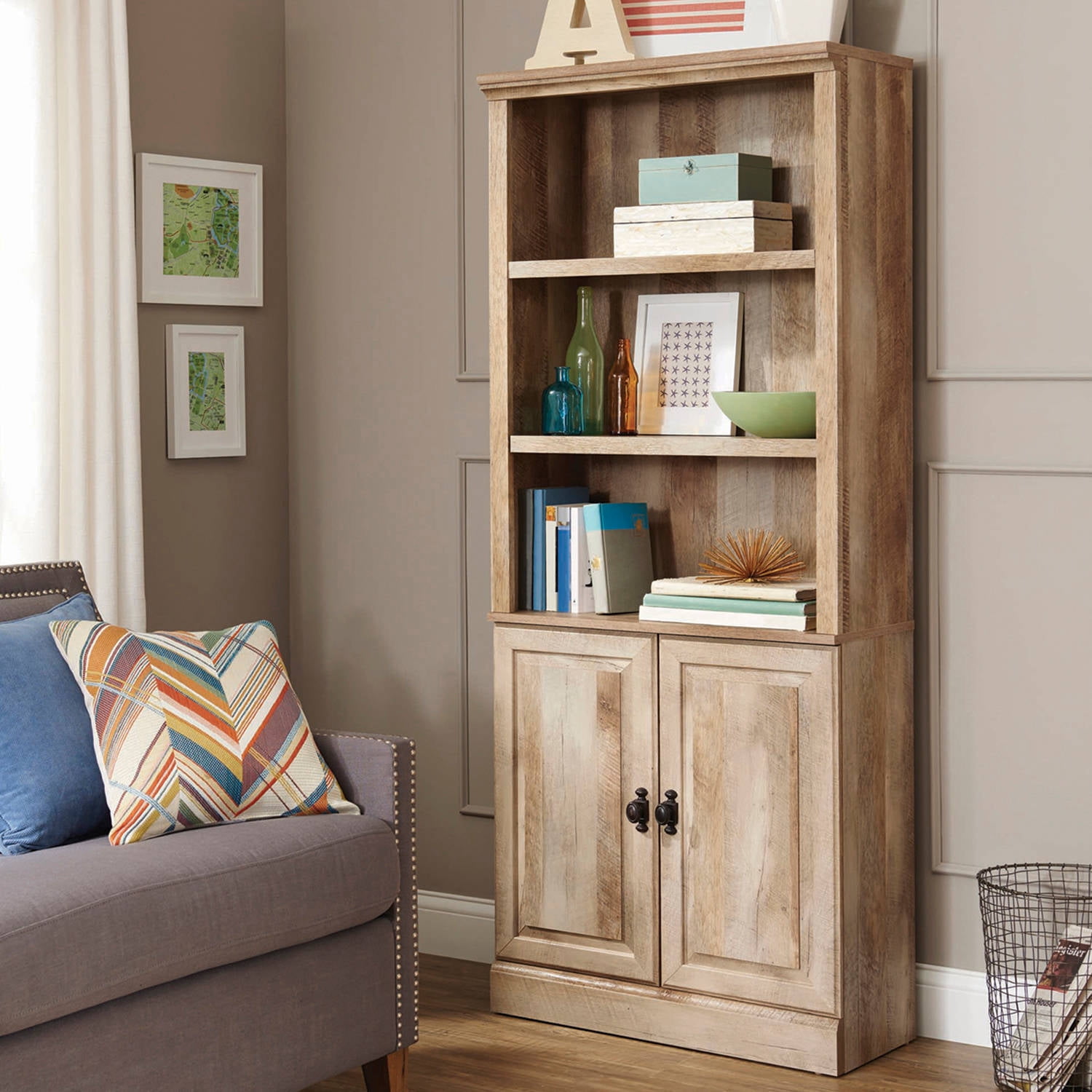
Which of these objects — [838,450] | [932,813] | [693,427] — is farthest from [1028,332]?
[932,813]

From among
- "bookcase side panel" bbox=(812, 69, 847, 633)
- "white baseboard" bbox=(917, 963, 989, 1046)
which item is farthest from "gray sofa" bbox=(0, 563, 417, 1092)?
"white baseboard" bbox=(917, 963, 989, 1046)

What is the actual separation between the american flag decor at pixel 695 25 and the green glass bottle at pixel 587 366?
0.53 meters

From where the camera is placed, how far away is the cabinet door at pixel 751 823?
308 cm

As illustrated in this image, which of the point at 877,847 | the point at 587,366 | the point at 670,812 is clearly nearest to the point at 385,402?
the point at 587,366

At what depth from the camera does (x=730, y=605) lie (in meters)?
3.16

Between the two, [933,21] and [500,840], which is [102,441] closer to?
[500,840]

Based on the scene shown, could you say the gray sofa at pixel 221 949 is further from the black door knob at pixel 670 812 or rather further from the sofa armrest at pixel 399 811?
the black door knob at pixel 670 812

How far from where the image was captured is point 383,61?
3932 mm

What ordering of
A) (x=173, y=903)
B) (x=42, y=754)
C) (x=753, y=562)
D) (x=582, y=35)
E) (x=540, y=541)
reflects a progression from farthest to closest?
(x=540, y=541) → (x=582, y=35) → (x=753, y=562) → (x=42, y=754) → (x=173, y=903)

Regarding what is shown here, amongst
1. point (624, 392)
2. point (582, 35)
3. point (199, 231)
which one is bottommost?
point (624, 392)

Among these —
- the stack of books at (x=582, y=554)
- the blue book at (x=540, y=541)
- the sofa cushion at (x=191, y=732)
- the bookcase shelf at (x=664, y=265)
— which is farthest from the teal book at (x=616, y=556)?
the sofa cushion at (x=191, y=732)

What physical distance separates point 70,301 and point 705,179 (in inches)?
55.4

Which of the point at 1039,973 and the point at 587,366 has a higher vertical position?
the point at 587,366

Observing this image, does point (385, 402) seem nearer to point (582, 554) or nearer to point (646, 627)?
point (582, 554)
